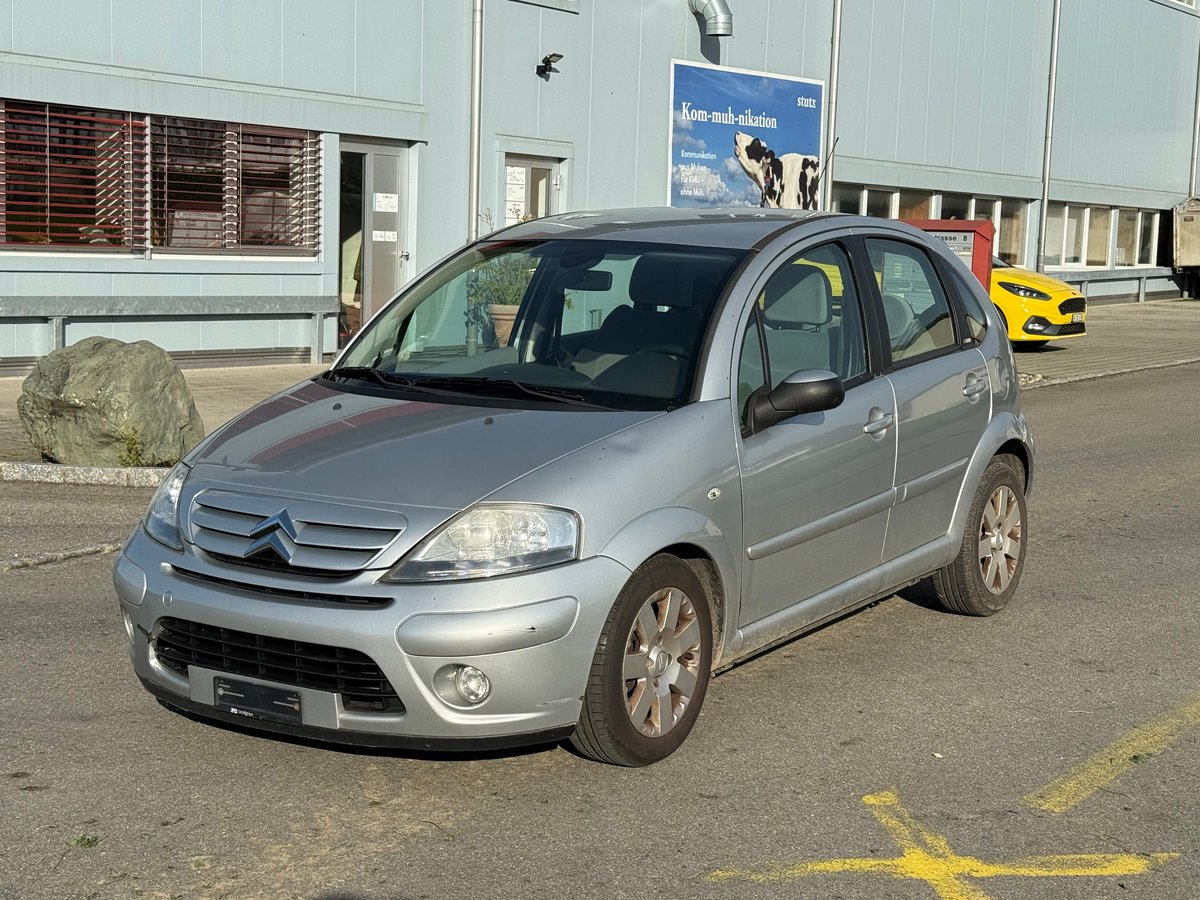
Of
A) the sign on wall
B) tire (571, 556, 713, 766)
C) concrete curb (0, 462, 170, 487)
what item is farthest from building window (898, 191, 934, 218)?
tire (571, 556, 713, 766)

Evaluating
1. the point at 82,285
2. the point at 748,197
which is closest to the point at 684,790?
the point at 82,285

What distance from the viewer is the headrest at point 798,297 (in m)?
5.55

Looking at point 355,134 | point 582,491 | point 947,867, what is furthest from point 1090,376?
point 947,867

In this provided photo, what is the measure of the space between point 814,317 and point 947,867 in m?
2.27

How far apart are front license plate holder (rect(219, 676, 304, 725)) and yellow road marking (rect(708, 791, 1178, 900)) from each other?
50.0 inches

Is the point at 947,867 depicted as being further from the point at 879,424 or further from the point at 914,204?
the point at 914,204

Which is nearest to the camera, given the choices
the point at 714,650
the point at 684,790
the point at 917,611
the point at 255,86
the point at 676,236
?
the point at 684,790

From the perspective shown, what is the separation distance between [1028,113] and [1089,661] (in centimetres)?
2583

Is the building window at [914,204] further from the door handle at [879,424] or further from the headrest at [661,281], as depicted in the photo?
the headrest at [661,281]

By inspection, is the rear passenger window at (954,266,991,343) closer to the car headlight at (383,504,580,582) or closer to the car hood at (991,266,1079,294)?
the car headlight at (383,504,580,582)

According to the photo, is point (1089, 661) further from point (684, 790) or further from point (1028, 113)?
point (1028, 113)

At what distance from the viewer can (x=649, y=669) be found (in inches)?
185

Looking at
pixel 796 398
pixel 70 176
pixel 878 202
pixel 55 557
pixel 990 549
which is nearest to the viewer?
pixel 796 398

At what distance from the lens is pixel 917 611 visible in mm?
6926
